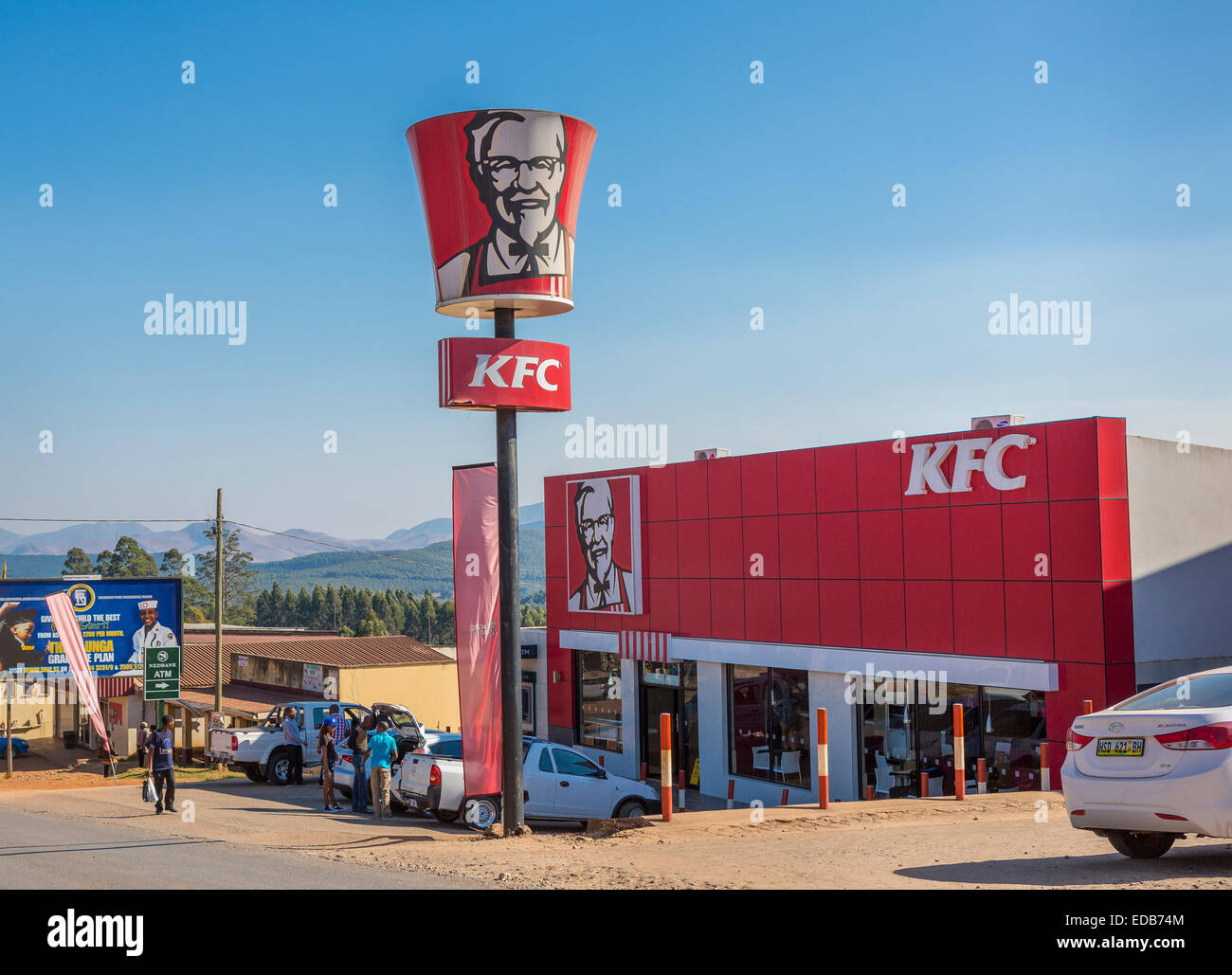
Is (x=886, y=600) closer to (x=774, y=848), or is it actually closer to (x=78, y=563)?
(x=774, y=848)

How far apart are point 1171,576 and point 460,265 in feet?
47.4

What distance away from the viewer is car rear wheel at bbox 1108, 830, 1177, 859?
9516 mm

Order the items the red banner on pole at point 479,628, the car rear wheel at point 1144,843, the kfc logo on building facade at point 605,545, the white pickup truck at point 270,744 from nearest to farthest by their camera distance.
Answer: the car rear wheel at point 1144,843
the red banner on pole at point 479,628
the white pickup truck at point 270,744
the kfc logo on building facade at point 605,545

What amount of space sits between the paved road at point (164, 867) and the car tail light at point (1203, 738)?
6.03 m

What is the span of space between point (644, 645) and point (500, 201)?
18.1 metres

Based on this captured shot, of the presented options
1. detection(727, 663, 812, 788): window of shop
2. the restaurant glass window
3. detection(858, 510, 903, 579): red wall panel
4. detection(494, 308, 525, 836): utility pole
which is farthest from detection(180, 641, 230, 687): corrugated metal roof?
detection(494, 308, 525, 836): utility pole

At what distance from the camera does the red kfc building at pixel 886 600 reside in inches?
802

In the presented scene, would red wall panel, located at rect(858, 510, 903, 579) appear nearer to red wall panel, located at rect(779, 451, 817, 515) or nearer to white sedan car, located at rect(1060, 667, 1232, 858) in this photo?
red wall panel, located at rect(779, 451, 817, 515)

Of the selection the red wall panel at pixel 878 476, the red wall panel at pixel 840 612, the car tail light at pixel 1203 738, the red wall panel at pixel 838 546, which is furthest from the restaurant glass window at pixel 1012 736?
the car tail light at pixel 1203 738

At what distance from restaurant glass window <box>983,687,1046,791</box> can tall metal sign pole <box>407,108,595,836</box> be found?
34.5ft

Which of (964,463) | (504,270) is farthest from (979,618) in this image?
(504,270)

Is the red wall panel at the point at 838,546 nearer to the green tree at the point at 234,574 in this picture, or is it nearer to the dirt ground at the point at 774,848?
the dirt ground at the point at 774,848

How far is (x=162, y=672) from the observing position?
1287 inches
